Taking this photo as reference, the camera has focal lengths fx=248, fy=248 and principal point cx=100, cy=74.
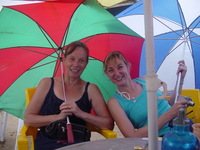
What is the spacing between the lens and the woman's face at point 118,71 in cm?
217

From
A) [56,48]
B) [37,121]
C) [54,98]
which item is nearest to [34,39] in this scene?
[56,48]

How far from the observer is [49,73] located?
2.43 metres

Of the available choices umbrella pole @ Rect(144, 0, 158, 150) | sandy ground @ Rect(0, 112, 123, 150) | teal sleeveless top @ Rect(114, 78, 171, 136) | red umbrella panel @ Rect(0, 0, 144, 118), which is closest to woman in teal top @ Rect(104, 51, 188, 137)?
teal sleeveless top @ Rect(114, 78, 171, 136)

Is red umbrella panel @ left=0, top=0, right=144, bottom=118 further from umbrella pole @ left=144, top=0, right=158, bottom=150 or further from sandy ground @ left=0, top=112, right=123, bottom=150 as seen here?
umbrella pole @ left=144, top=0, right=158, bottom=150

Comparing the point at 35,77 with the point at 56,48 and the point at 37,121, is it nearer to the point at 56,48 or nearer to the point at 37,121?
the point at 56,48

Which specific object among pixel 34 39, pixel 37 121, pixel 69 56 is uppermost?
pixel 34 39

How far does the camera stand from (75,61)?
2.19 meters

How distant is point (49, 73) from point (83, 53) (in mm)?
441

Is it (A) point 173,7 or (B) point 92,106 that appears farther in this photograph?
(A) point 173,7

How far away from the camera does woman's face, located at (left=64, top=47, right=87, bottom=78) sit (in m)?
2.19

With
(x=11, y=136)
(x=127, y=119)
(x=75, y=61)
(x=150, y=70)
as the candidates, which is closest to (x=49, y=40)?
(x=75, y=61)

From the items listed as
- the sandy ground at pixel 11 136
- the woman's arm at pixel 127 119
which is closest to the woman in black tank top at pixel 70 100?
the woman's arm at pixel 127 119

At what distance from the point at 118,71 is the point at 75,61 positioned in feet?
1.28

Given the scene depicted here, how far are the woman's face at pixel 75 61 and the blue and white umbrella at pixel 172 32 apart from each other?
0.58 metres
